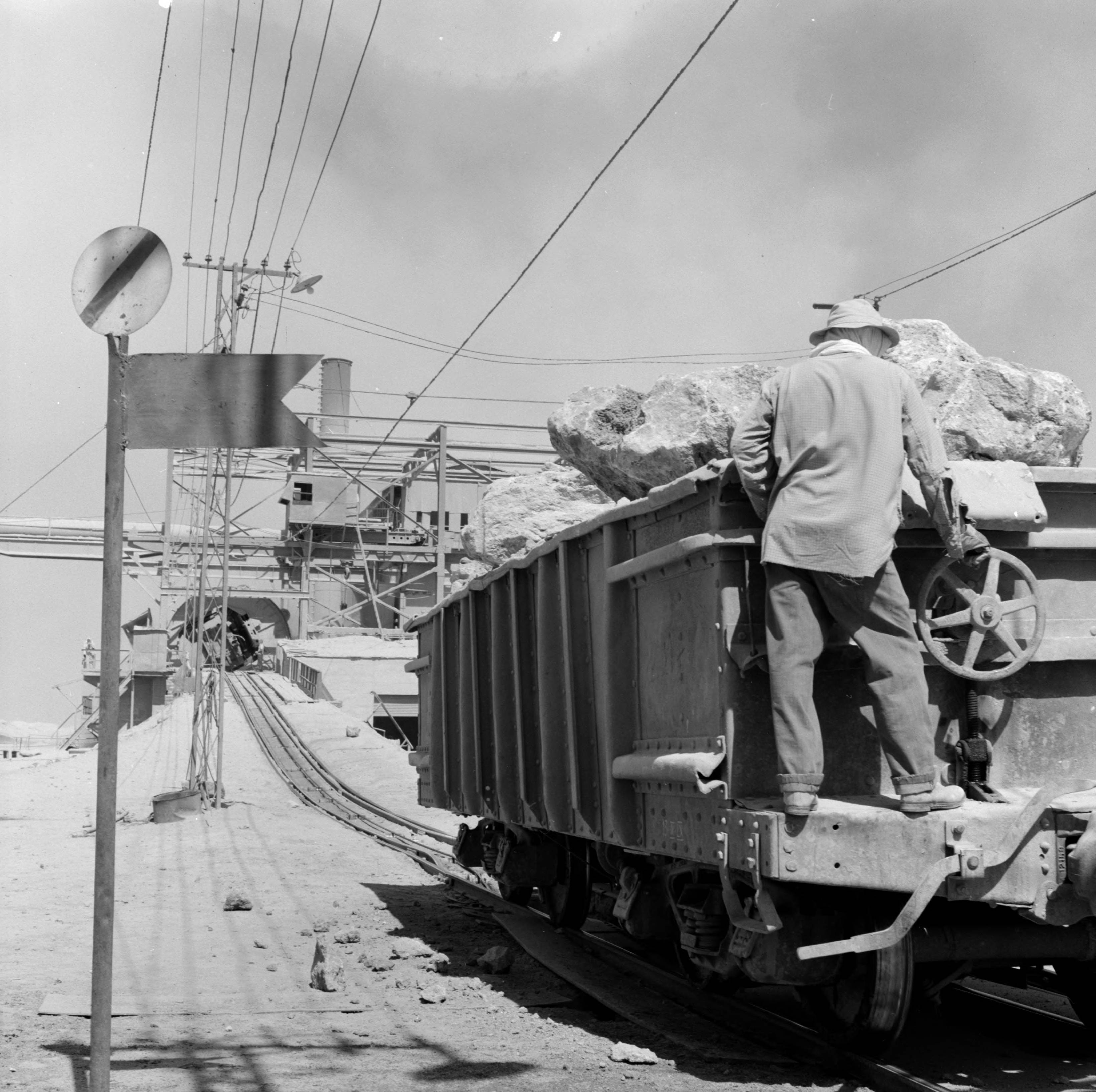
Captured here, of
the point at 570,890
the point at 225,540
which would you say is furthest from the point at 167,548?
the point at 570,890

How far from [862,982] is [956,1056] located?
2.79 ft

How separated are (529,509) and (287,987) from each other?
5004 millimetres

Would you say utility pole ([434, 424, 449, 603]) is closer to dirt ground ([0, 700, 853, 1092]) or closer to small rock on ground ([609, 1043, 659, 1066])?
dirt ground ([0, 700, 853, 1092])

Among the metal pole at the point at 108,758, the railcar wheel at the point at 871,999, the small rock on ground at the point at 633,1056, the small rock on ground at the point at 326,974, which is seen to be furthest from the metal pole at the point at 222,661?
the metal pole at the point at 108,758

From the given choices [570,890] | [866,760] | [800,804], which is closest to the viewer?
[800,804]

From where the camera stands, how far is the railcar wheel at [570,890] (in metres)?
9.09

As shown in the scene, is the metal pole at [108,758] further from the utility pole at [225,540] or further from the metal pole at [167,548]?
the metal pole at [167,548]

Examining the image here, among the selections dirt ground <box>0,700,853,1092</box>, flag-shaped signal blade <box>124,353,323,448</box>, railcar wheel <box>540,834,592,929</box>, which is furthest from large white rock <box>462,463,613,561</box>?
flag-shaped signal blade <box>124,353,323,448</box>

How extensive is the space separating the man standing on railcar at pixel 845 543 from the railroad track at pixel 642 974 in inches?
50.3

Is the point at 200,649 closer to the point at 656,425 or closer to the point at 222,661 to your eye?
the point at 222,661

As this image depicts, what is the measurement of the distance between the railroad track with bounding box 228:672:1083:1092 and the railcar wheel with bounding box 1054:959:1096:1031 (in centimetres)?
23

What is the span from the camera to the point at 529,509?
38.7 feet

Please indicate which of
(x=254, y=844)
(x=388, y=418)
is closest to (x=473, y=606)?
(x=254, y=844)

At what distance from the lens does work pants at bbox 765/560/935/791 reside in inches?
199
